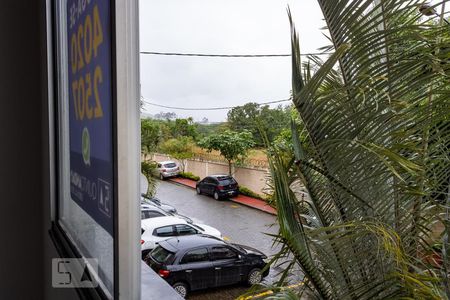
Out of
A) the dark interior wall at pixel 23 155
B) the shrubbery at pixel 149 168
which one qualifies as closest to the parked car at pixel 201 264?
the shrubbery at pixel 149 168

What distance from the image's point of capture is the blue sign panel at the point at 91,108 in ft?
3.34

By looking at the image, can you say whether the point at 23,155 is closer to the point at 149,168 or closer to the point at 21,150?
the point at 21,150

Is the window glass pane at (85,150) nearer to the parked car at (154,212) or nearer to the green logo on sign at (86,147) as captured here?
the green logo on sign at (86,147)

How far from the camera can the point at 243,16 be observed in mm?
1839

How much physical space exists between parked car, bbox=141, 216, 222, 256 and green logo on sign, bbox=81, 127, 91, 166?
2074 millimetres

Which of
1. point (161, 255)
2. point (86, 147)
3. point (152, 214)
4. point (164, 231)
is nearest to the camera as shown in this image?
point (86, 147)

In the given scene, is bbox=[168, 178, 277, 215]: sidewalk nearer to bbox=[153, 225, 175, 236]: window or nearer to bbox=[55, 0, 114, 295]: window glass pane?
bbox=[153, 225, 175, 236]: window

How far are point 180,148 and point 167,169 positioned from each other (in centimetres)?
73

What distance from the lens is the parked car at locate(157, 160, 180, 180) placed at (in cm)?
331

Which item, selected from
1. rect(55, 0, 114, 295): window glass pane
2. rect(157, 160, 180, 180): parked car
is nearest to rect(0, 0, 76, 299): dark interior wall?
rect(55, 0, 114, 295): window glass pane

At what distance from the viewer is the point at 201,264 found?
2.89 meters

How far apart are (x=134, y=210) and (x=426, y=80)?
69cm

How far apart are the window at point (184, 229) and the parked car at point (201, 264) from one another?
0.92 feet

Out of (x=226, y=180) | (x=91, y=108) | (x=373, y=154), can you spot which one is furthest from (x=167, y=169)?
(x=373, y=154)
